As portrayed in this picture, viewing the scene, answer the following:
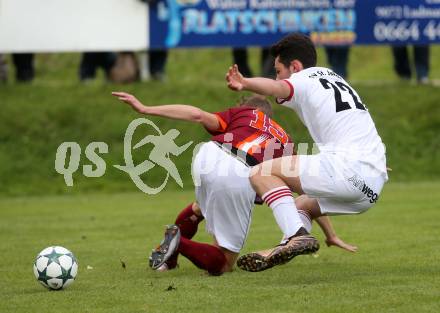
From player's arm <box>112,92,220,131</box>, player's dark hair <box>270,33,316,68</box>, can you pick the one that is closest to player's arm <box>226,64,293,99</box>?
player's dark hair <box>270,33,316,68</box>

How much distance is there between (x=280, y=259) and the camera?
7.93 metres

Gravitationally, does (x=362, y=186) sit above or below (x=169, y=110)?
below

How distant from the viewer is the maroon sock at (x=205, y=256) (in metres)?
9.28

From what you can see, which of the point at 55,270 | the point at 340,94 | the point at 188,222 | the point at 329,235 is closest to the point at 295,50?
the point at 340,94

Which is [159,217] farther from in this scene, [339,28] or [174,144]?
[339,28]

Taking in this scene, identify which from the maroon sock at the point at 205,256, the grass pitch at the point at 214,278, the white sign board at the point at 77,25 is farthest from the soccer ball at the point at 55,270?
the white sign board at the point at 77,25

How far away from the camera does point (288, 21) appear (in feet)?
63.9

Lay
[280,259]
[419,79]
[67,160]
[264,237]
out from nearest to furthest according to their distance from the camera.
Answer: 1. [280,259]
2. [264,237]
3. [67,160]
4. [419,79]

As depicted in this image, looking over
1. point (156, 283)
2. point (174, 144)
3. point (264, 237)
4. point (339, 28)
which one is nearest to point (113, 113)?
point (174, 144)

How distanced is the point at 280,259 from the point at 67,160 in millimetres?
11175

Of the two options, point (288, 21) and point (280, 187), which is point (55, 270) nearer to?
point (280, 187)

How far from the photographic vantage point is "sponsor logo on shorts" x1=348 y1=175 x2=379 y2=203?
8312mm

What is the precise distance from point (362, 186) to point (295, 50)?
1177mm

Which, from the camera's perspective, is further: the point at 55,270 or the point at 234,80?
the point at 55,270
